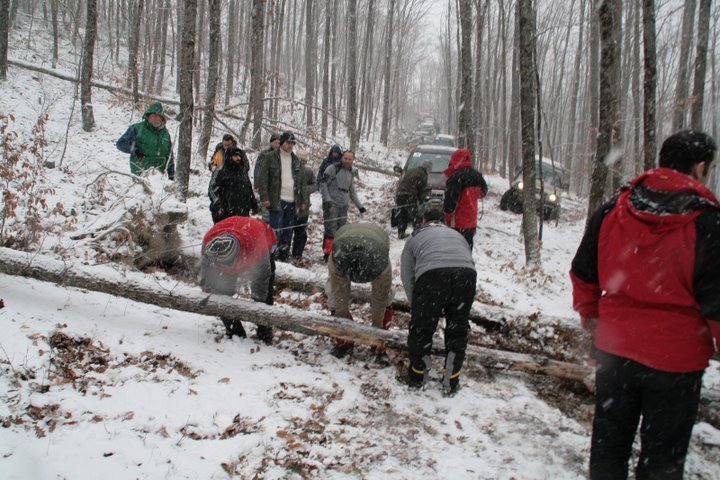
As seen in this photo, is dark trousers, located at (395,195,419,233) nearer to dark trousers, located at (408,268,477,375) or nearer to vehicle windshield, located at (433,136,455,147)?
dark trousers, located at (408,268,477,375)

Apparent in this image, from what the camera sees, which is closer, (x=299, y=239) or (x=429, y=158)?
(x=299, y=239)

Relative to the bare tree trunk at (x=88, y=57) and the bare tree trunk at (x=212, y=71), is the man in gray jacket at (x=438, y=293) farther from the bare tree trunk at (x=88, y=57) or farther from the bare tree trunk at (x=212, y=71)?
the bare tree trunk at (x=88, y=57)

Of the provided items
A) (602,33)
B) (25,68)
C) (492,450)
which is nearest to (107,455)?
(492,450)

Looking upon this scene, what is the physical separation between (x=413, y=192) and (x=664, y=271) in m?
7.50

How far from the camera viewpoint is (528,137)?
8.84 metres

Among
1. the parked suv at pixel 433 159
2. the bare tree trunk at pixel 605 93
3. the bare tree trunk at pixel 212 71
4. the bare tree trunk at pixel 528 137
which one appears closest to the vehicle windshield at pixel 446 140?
the parked suv at pixel 433 159

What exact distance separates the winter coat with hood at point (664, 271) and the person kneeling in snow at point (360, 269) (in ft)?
7.96

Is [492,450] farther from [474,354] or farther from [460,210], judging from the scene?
[460,210]

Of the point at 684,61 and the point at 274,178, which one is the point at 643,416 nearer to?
the point at 274,178

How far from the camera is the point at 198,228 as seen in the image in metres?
8.42

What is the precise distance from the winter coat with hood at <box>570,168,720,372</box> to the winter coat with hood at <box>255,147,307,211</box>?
19.4 ft

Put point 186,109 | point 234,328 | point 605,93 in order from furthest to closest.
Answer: point 186,109, point 605,93, point 234,328

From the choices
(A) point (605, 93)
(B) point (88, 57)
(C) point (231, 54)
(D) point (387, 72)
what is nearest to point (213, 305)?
(A) point (605, 93)

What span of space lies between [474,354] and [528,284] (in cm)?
348
